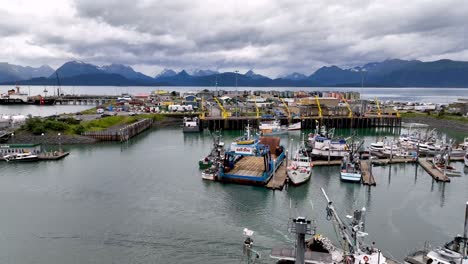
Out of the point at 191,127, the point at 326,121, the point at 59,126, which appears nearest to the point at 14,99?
the point at 59,126

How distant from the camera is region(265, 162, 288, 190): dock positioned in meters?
25.2

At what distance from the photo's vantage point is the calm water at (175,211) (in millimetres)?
16844

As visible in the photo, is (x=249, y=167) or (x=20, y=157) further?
(x=20, y=157)

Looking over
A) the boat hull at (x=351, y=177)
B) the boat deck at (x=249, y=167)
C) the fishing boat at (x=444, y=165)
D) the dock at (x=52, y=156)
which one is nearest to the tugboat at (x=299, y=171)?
the boat deck at (x=249, y=167)

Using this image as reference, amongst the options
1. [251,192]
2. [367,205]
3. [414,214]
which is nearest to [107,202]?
[251,192]

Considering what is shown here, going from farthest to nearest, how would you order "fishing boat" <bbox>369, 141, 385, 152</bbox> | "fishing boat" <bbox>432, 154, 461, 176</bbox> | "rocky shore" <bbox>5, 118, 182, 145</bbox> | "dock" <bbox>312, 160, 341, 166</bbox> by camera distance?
"rocky shore" <bbox>5, 118, 182, 145</bbox> → "fishing boat" <bbox>369, 141, 385, 152</bbox> → "dock" <bbox>312, 160, 341, 166</bbox> → "fishing boat" <bbox>432, 154, 461, 176</bbox>

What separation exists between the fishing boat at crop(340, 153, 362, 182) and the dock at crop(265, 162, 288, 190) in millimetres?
4665

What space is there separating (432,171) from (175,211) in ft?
75.2

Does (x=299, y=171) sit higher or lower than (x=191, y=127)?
lower

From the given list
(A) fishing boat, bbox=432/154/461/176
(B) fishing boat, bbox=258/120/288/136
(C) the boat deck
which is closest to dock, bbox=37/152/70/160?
(C) the boat deck

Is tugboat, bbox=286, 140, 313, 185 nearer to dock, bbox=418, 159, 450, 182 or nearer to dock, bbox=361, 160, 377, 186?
dock, bbox=361, 160, 377, 186

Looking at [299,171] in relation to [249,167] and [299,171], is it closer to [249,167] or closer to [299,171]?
[299,171]

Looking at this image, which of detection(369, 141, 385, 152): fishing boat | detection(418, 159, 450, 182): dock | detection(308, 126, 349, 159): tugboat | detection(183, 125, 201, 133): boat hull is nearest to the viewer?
detection(418, 159, 450, 182): dock

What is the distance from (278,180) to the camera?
26500 millimetres
